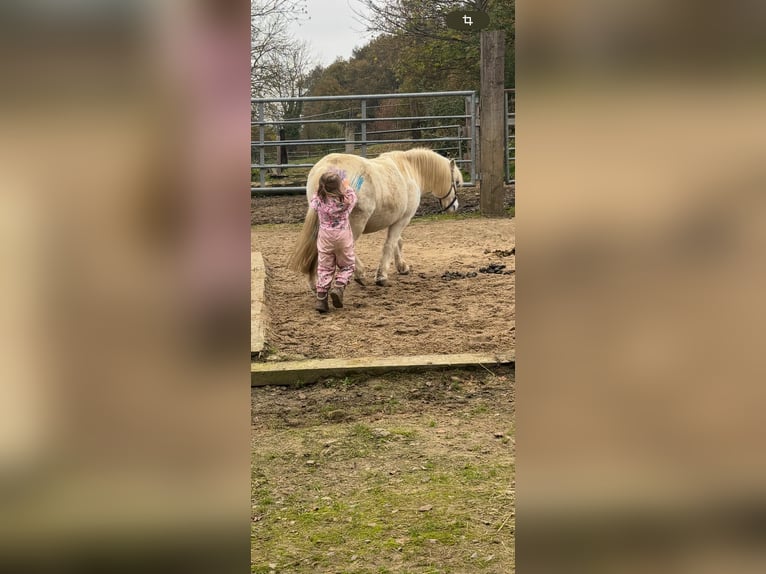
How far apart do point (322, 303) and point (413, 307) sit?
0.61 meters

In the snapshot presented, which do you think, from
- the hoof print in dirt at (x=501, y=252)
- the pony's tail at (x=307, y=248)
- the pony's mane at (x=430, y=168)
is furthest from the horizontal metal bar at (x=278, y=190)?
the pony's tail at (x=307, y=248)

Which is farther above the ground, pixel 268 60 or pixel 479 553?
pixel 268 60

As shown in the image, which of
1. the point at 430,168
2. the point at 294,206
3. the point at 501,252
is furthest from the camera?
the point at 294,206

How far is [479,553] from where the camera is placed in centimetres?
198

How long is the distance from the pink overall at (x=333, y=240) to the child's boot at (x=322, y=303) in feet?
0.09

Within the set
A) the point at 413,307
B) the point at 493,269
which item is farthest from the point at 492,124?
the point at 413,307

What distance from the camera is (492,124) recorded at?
8.78 m

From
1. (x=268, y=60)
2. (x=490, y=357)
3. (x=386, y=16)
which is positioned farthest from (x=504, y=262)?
(x=386, y=16)

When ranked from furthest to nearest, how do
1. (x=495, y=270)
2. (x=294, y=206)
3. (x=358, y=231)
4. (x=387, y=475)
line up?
(x=294, y=206)
(x=495, y=270)
(x=358, y=231)
(x=387, y=475)
